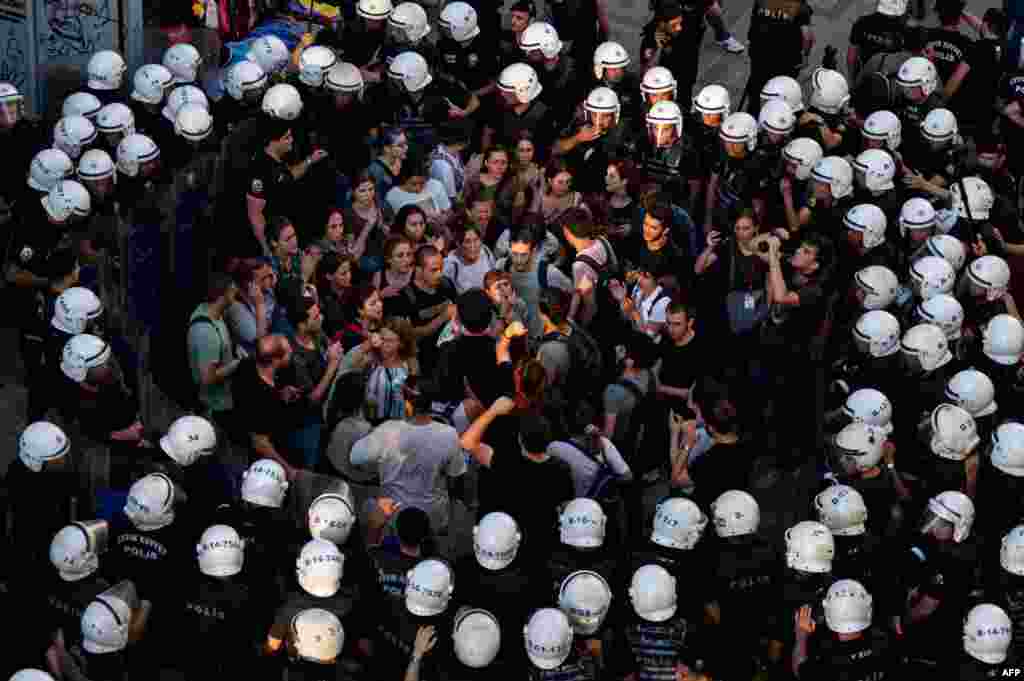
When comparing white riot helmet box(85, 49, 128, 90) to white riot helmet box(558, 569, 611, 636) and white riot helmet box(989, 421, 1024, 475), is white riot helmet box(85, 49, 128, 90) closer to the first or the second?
white riot helmet box(558, 569, 611, 636)

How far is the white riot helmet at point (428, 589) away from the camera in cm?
1070

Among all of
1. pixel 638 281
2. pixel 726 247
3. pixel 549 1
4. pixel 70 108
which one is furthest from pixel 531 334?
pixel 549 1

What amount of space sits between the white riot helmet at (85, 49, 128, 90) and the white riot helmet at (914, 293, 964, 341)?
22.5ft

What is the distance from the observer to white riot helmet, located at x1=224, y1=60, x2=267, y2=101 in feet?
51.1

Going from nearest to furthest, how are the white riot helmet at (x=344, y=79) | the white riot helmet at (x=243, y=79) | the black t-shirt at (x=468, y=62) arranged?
the white riot helmet at (x=243, y=79) → the white riot helmet at (x=344, y=79) → the black t-shirt at (x=468, y=62)

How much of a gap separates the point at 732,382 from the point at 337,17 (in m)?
7.44

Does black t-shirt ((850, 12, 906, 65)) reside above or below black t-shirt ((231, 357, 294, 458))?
above

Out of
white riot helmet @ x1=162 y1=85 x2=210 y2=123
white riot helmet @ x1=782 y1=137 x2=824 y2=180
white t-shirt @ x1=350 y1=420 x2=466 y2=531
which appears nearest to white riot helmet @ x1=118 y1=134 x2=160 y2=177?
white riot helmet @ x1=162 y1=85 x2=210 y2=123

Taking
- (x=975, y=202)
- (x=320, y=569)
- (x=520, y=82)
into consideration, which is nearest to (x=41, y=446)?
(x=320, y=569)

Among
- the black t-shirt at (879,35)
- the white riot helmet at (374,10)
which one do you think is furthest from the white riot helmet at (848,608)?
the white riot helmet at (374,10)

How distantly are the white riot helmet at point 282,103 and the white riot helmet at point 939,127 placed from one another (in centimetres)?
526

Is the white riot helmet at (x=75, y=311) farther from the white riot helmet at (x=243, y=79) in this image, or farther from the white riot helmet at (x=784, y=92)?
the white riot helmet at (x=784, y=92)

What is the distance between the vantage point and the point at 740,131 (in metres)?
15.4

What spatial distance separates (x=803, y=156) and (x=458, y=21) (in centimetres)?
368
